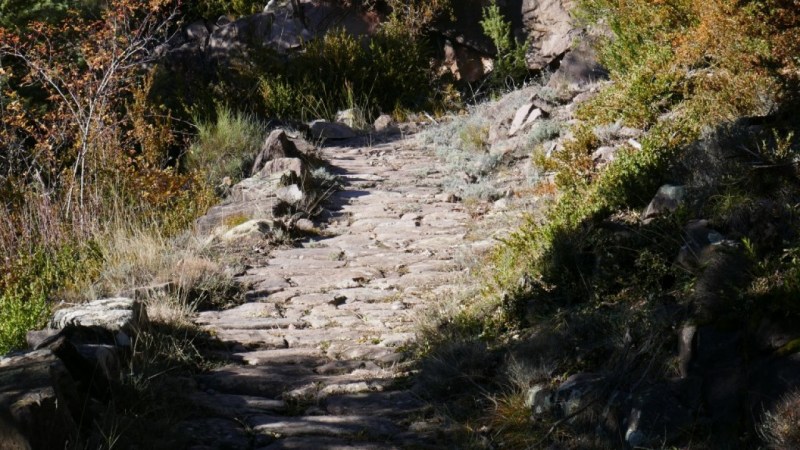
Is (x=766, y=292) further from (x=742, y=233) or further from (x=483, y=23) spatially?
(x=483, y=23)

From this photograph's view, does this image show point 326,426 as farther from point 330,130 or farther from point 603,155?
point 330,130

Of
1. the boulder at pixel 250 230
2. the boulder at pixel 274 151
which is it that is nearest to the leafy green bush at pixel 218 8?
the boulder at pixel 274 151

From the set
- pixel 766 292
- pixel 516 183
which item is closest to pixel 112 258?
pixel 516 183

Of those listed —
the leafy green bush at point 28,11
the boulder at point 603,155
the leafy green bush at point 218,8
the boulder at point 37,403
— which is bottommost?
the boulder at point 603,155

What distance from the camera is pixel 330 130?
13.6 meters

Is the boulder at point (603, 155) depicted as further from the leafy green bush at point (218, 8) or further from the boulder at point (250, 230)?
the leafy green bush at point (218, 8)

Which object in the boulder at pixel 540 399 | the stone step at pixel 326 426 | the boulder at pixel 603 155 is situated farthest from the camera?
the boulder at pixel 603 155

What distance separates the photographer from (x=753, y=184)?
5422mm

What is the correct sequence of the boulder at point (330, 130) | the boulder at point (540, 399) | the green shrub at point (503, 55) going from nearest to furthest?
the boulder at point (540, 399), the boulder at point (330, 130), the green shrub at point (503, 55)

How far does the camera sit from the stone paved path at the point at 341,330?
15.9 ft

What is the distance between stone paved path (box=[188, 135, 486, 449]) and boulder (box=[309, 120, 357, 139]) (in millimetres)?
2958

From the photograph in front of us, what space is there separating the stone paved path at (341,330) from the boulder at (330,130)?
2958mm

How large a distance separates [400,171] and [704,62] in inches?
172

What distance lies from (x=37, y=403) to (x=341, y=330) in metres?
2.87
